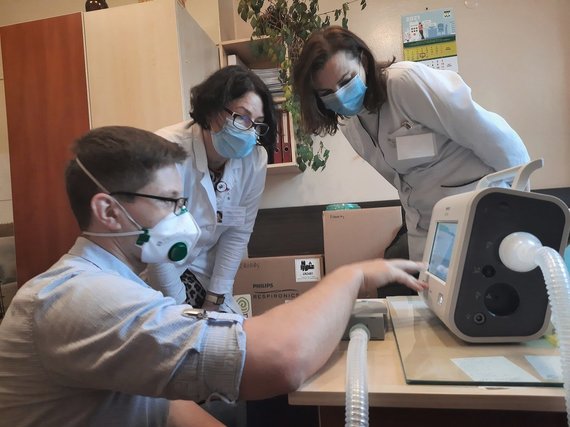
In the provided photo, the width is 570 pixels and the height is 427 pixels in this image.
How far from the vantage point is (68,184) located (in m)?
0.81

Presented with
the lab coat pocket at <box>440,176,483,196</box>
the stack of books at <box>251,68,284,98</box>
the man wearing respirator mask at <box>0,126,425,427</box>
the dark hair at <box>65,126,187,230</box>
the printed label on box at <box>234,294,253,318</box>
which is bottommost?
the printed label on box at <box>234,294,253,318</box>

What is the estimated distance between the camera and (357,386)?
1.86ft

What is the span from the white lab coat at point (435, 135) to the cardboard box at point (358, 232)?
1.89 feet

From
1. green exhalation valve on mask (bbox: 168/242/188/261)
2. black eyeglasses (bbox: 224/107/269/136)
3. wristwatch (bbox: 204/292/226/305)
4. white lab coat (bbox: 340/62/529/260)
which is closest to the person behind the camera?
green exhalation valve on mask (bbox: 168/242/188/261)

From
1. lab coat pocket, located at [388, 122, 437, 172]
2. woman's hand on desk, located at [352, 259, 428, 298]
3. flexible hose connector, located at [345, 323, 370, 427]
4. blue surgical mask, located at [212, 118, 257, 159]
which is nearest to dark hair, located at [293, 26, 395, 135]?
lab coat pocket, located at [388, 122, 437, 172]

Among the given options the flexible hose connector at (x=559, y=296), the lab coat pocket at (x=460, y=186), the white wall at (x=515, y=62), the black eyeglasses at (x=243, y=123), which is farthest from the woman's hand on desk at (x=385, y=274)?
the white wall at (x=515, y=62)

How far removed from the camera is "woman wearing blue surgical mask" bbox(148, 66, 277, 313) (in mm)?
1426

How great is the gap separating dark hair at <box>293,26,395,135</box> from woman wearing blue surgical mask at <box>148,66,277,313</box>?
0.63ft

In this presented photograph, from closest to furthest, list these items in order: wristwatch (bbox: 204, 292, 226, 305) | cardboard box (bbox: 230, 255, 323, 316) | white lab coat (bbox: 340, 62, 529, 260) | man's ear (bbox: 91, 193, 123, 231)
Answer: man's ear (bbox: 91, 193, 123, 231), white lab coat (bbox: 340, 62, 529, 260), wristwatch (bbox: 204, 292, 226, 305), cardboard box (bbox: 230, 255, 323, 316)

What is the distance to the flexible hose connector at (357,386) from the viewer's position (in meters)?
0.54

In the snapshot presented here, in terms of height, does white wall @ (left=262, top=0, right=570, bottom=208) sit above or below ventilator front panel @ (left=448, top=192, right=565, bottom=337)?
above

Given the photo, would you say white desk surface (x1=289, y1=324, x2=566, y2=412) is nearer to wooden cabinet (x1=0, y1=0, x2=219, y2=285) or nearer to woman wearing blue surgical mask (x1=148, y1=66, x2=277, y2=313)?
woman wearing blue surgical mask (x1=148, y1=66, x2=277, y2=313)

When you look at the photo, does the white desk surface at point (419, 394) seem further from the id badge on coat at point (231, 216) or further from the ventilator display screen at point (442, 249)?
the id badge on coat at point (231, 216)

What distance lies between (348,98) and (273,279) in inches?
44.8
